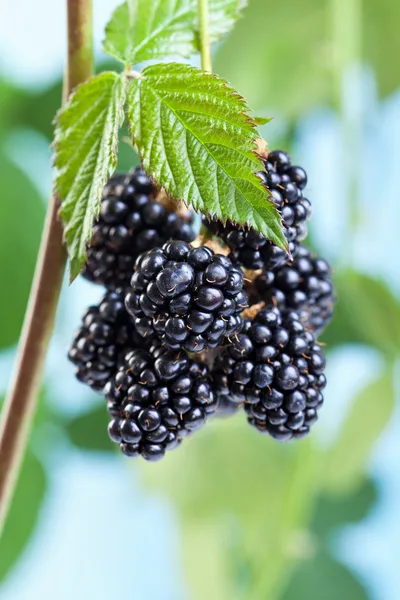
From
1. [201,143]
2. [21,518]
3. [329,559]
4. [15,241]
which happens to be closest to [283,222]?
[201,143]

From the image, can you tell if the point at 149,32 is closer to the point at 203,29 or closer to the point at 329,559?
the point at 203,29

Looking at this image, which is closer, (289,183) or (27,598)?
(289,183)

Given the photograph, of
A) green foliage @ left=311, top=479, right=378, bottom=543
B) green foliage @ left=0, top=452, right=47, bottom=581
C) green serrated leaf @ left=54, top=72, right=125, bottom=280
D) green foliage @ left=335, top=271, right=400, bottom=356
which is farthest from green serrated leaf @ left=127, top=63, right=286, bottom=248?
green foliage @ left=311, top=479, right=378, bottom=543

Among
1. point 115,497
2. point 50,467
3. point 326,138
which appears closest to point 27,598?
point 115,497

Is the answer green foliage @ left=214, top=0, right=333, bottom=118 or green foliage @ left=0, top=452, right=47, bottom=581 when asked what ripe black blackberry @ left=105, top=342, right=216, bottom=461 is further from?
green foliage @ left=0, top=452, right=47, bottom=581

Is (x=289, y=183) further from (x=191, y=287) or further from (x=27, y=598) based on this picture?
(x=27, y=598)

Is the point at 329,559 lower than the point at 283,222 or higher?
lower

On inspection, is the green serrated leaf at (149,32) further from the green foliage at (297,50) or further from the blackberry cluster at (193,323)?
the green foliage at (297,50)
